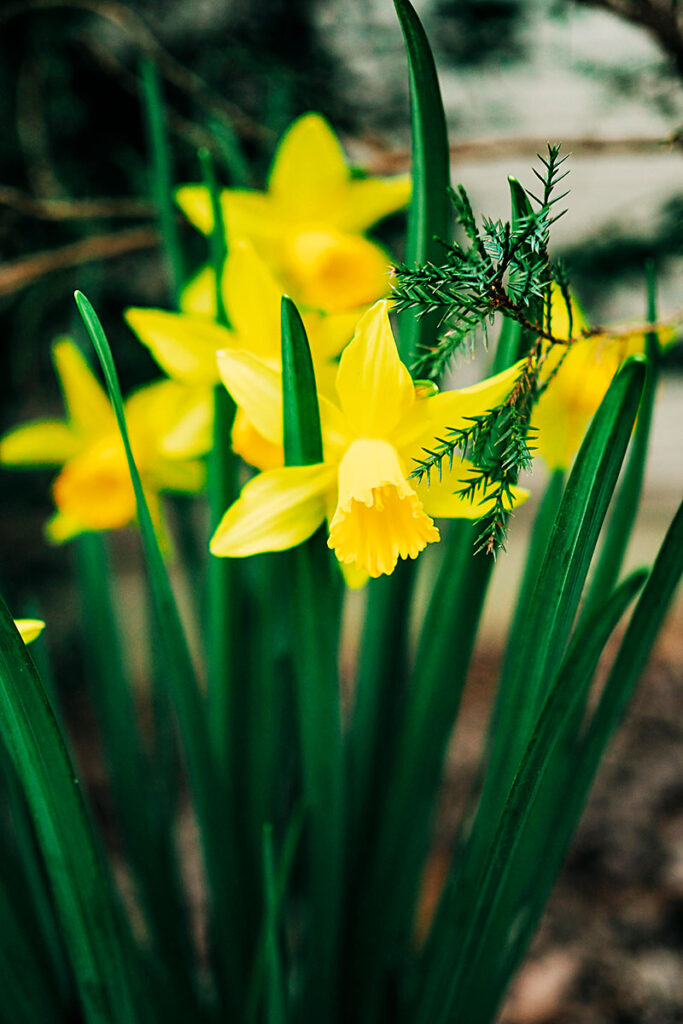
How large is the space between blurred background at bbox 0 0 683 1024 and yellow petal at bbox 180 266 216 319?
222mm

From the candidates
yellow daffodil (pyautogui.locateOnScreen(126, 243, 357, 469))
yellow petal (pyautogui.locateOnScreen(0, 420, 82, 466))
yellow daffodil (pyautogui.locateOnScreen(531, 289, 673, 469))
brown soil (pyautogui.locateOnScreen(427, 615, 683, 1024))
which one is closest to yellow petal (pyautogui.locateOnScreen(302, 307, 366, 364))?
yellow daffodil (pyautogui.locateOnScreen(126, 243, 357, 469))

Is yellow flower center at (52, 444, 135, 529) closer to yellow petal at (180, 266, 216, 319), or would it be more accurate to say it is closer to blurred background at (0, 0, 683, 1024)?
yellow petal at (180, 266, 216, 319)

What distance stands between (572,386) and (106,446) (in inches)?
12.2

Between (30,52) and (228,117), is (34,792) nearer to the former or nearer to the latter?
(228,117)

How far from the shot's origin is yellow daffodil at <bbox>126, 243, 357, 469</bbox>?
1.31 ft

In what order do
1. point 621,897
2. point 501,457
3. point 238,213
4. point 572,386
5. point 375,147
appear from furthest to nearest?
1. point 621,897
2. point 375,147
3. point 238,213
4. point 572,386
5. point 501,457

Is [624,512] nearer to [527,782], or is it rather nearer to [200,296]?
[527,782]

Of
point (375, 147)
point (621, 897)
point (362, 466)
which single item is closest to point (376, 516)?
point (362, 466)

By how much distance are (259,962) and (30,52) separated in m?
0.90

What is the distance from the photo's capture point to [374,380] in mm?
333

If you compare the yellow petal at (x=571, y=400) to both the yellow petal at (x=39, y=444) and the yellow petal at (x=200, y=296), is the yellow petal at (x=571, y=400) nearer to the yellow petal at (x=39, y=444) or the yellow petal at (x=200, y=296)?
the yellow petal at (x=200, y=296)

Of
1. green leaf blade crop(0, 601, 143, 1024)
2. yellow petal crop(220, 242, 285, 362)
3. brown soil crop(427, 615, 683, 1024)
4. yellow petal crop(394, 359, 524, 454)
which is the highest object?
yellow petal crop(220, 242, 285, 362)

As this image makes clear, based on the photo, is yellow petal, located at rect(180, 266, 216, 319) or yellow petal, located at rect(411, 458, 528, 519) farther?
yellow petal, located at rect(180, 266, 216, 319)

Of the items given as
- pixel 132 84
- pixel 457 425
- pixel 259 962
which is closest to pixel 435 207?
pixel 457 425
